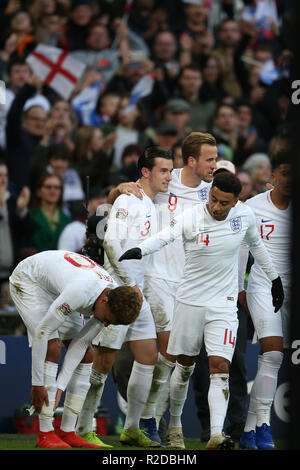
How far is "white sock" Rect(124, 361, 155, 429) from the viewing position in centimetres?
705

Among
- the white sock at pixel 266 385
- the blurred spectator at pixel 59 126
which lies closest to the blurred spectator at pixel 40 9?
the blurred spectator at pixel 59 126

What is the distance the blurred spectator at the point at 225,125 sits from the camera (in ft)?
41.9

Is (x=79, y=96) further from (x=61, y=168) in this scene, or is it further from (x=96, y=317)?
(x=96, y=317)

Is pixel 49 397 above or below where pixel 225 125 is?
below

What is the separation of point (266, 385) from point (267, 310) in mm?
559

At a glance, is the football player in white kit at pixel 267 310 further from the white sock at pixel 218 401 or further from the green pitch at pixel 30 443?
the white sock at pixel 218 401

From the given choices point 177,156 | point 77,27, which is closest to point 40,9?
point 77,27

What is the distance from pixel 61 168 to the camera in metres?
11.0

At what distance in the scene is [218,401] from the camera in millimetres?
6434

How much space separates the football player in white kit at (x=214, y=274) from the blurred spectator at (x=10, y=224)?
137 inches

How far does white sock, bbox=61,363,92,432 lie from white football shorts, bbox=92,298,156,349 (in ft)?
1.34

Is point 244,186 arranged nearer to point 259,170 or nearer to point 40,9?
point 259,170
